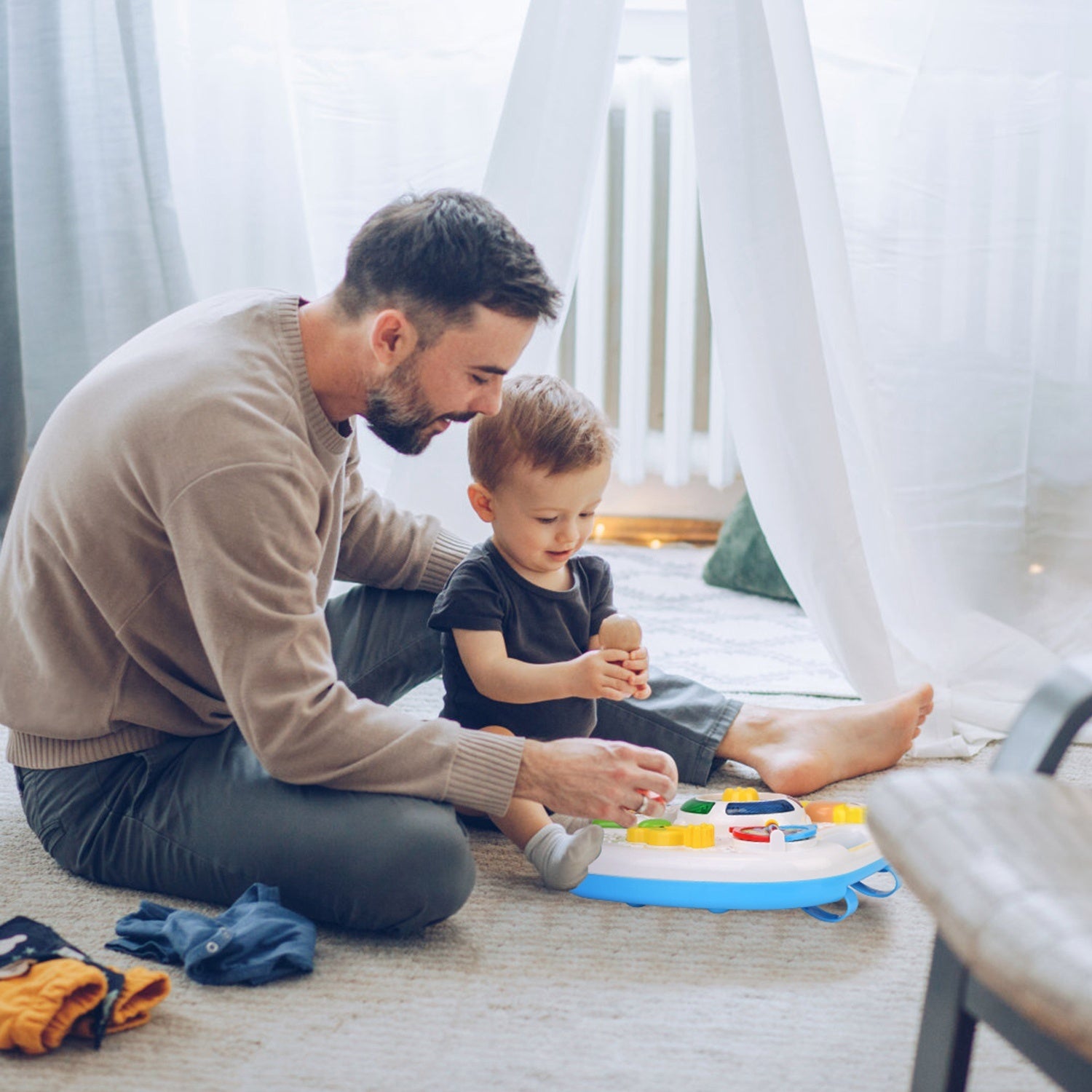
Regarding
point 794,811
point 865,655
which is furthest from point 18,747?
point 865,655

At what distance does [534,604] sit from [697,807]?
0.29 meters

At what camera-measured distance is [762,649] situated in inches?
86.5

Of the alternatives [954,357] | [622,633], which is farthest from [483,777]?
[954,357]

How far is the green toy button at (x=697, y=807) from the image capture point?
139 cm

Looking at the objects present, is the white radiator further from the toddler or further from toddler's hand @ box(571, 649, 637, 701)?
toddler's hand @ box(571, 649, 637, 701)

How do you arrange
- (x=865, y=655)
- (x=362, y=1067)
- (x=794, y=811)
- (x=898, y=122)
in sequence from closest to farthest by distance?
(x=362, y=1067) < (x=794, y=811) < (x=865, y=655) < (x=898, y=122)

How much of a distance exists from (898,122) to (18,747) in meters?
1.42

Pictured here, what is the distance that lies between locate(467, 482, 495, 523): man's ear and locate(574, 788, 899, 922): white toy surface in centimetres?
37

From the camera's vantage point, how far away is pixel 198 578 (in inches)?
43.9

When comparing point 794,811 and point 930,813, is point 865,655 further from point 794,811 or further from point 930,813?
point 930,813

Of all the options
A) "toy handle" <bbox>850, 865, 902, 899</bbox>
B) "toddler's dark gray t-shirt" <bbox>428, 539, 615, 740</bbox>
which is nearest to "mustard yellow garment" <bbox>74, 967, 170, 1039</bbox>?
"toddler's dark gray t-shirt" <bbox>428, 539, 615, 740</bbox>

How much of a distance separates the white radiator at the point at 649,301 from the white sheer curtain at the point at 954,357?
82cm

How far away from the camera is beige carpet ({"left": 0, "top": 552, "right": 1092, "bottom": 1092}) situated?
993 mm

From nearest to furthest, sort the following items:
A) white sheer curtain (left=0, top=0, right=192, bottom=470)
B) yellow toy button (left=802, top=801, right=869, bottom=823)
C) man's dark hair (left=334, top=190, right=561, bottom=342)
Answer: man's dark hair (left=334, top=190, right=561, bottom=342), yellow toy button (left=802, top=801, right=869, bottom=823), white sheer curtain (left=0, top=0, right=192, bottom=470)
